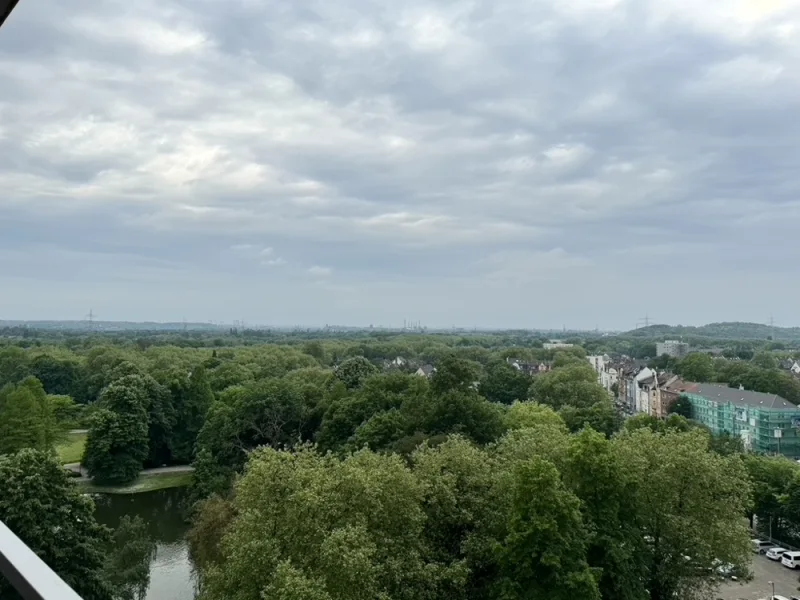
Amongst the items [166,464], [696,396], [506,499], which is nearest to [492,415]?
[506,499]

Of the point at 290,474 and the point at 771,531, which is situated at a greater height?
the point at 290,474

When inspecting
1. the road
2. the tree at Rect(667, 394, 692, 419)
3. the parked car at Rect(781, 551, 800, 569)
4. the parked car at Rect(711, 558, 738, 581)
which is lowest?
the road

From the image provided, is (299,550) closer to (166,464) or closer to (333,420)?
(333,420)

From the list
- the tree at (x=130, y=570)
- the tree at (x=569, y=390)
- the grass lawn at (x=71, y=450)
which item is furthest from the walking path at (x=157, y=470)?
the tree at (x=569, y=390)

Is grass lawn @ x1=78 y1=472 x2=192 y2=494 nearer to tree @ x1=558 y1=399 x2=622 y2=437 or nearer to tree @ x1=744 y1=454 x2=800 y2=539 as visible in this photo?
tree @ x1=558 y1=399 x2=622 y2=437

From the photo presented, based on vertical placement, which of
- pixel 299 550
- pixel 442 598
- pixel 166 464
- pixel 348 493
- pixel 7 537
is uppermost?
pixel 7 537

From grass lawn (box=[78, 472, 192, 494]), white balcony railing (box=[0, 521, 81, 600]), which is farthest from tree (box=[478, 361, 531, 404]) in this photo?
white balcony railing (box=[0, 521, 81, 600])
